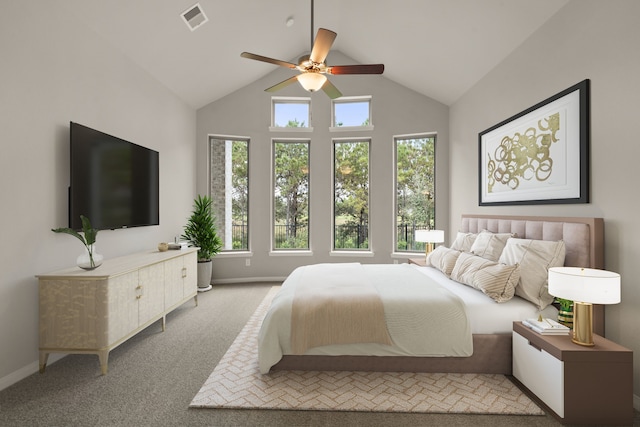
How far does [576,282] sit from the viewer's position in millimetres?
1980

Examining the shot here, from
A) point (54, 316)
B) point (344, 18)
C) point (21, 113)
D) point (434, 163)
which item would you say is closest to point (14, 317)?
point (54, 316)

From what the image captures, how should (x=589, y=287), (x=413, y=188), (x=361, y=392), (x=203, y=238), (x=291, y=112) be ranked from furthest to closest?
(x=291, y=112), (x=413, y=188), (x=203, y=238), (x=361, y=392), (x=589, y=287)

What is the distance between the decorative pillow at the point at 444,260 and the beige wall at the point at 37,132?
3675 millimetres

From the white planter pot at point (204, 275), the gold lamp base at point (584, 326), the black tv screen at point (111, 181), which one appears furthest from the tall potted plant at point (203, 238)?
the gold lamp base at point (584, 326)

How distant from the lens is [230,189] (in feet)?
19.3

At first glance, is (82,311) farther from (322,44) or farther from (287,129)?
(287,129)

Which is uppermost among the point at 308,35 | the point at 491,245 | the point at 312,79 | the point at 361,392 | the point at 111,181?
the point at 308,35

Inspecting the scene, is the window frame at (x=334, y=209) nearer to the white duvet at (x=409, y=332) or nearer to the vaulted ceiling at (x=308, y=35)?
the vaulted ceiling at (x=308, y=35)

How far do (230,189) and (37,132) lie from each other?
10.9ft

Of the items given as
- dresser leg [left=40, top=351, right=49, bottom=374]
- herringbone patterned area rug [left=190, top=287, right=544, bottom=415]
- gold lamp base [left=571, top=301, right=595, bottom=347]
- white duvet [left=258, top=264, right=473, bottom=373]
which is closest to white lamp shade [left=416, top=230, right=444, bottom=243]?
white duvet [left=258, top=264, right=473, bottom=373]

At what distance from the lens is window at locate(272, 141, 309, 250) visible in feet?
19.7

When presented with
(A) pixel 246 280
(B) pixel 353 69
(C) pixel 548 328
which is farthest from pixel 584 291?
(A) pixel 246 280

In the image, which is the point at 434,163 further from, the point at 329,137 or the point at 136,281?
the point at 136,281

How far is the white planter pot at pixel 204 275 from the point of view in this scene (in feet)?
16.9
